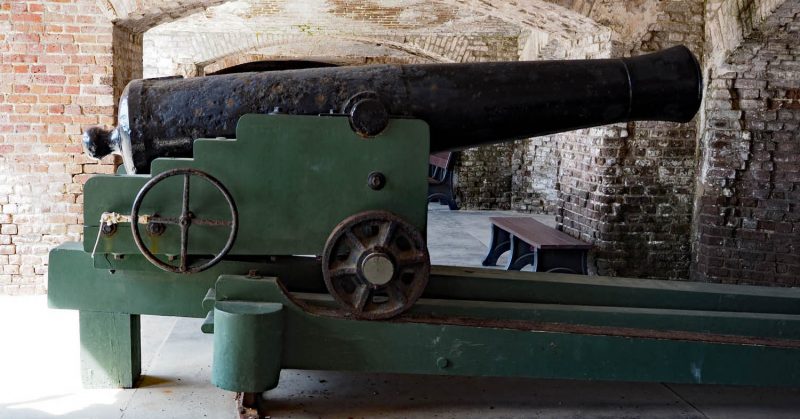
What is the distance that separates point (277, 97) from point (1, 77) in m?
2.80

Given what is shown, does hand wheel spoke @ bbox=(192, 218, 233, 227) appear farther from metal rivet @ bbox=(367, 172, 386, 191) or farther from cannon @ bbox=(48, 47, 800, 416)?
metal rivet @ bbox=(367, 172, 386, 191)

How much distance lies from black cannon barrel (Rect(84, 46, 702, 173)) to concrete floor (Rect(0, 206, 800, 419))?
100 centimetres

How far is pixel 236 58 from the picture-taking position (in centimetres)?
1168

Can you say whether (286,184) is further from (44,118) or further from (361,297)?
(44,118)

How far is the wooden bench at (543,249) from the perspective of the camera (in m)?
5.39

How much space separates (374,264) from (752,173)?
12.6 ft

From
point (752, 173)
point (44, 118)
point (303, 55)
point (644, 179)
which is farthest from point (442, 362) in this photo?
point (303, 55)

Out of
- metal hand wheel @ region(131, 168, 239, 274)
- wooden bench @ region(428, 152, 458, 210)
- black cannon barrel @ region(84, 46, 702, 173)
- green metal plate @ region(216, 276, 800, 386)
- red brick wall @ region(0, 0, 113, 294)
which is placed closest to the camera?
metal hand wheel @ region(131, 168, 239, 274)

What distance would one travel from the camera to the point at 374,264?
2.84 meters

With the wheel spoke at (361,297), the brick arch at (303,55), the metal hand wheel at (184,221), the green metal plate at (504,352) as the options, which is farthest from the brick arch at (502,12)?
the brick arch at (303,55)

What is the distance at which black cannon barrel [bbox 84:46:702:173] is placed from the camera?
3059mm

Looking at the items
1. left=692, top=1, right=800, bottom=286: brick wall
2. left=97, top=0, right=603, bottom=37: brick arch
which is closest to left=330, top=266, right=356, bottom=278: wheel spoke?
left=97, top=0, right=603, bottom=37: brick arch

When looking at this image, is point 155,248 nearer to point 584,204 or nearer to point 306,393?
point 306,393

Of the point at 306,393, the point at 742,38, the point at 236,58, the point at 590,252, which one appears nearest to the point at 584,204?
the point at 590,252
